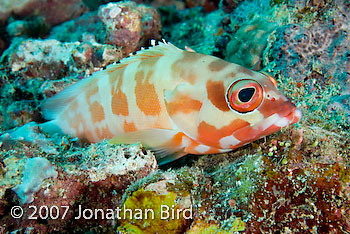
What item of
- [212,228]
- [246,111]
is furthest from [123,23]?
[212,228]

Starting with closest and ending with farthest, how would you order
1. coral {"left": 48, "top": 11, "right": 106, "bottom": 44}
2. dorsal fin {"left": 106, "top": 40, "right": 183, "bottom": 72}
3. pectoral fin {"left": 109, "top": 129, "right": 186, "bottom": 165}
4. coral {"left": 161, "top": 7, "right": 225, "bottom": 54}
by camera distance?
1. pectoral fin {"left": 109, "top": 129, "right": 186, "bottom": 165}
2. dorsal fin {"left": 106, "top": 40, "right": 183, "bottom": 72}
3. coral {"left": 161, "top": 7, "right": 225, "bottom": 54}
4. coral {"left": 48, "top": 11, "right": 106, "bottom": 44}

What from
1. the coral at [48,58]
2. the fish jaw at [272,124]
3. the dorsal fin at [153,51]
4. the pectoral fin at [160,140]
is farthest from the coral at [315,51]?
the coral at [48,58]

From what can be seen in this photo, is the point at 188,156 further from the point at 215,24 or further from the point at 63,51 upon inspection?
the point at 215,24

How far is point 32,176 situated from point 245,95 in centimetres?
220

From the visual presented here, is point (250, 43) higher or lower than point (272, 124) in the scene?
higher

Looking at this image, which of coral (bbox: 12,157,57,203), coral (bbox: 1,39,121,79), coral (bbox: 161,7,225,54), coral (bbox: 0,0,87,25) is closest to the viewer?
coral (bbox: 12,157,57,203)

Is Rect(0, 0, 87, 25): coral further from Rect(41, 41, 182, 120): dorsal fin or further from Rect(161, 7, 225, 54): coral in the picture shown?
Rect(41, 41, 182, 120): dorsal fin

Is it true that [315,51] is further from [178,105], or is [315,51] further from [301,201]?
[301,201]

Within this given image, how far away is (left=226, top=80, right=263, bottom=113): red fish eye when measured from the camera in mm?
2309

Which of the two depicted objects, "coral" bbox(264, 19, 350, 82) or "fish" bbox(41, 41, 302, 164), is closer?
"fish" bbox(41, 41, 302, 164)

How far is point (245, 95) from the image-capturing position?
2.35m

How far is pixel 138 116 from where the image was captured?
3.06 metres

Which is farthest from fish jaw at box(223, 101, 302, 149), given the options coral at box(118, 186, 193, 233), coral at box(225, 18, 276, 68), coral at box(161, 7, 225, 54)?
coral at box(161, 7, 225, 54)

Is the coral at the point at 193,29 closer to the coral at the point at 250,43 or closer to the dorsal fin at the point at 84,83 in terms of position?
the coral at the point at 250,43
